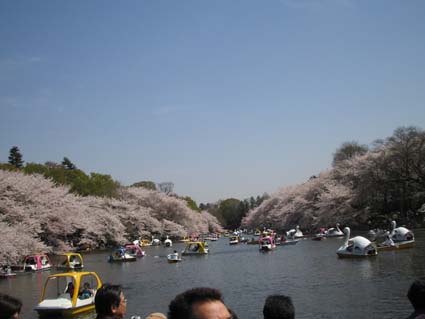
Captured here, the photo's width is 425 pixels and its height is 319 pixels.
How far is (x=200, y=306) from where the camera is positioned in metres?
2.53

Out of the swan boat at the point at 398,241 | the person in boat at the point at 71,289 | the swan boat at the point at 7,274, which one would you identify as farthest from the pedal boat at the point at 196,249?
the person in boat at the point at 71,289

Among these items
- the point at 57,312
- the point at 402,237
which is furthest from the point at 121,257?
the point at 57,312

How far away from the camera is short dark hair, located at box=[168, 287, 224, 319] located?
2.52m

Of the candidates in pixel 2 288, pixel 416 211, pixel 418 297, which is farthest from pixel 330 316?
pixel 416 211

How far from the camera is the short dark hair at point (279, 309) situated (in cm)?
414

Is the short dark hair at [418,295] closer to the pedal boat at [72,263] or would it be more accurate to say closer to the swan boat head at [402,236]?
the pedal boat at [72,263]

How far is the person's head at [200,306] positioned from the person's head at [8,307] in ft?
7.00

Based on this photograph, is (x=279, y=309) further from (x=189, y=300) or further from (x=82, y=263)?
(x=82, y=263)

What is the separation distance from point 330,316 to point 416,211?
46.5 metres

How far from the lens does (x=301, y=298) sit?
18531 mm

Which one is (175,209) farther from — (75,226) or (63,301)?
(63,301)

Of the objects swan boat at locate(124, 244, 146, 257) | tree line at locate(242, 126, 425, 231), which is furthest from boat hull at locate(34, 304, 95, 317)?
tree line at locate(242, 126, 425, 231)

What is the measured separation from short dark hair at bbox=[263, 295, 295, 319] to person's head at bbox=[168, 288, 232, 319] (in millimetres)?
1743

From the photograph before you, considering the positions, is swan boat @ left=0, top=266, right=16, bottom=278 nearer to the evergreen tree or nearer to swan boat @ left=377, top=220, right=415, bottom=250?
swan boat @ left=377, top=220, right=415, bottom=250
